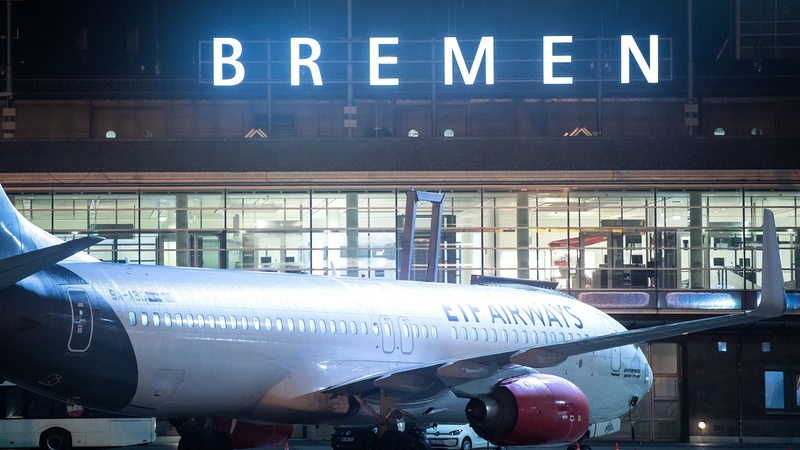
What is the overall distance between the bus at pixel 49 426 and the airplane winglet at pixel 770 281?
701 inches

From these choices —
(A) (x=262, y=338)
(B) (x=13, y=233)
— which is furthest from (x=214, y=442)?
(B) (x=13, y=233)

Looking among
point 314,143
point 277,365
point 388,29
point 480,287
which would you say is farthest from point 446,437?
point 388,29

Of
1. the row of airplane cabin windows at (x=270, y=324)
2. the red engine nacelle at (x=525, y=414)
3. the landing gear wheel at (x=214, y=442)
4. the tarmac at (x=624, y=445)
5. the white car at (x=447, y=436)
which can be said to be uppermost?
the row of airplane cabin windows at (x=270, y=324)

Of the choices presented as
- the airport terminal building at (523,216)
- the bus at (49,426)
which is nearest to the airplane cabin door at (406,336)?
the bus at (49,426)

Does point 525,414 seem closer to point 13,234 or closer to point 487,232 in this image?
point 13,234

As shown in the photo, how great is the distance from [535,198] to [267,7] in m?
19.8

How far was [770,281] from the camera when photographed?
20.5m

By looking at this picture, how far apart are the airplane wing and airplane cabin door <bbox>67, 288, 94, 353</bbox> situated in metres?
5.03

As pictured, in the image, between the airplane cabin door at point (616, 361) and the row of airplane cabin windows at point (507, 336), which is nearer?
the row of airplane cabin windows at point (507, 336)

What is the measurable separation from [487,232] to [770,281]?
22228 millimetres

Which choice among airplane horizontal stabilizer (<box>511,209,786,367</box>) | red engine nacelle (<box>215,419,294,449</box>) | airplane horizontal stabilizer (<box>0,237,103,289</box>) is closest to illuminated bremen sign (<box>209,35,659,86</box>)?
red engine nacelle (<box>215,419,294,449</box>)

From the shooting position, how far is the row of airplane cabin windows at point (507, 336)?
2575 centimetres

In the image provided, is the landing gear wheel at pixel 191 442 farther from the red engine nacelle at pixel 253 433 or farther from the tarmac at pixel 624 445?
the tarmac at pixel 624 445

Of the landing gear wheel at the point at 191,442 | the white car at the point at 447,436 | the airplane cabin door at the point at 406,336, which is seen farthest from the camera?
the white car at the point at 447,436
